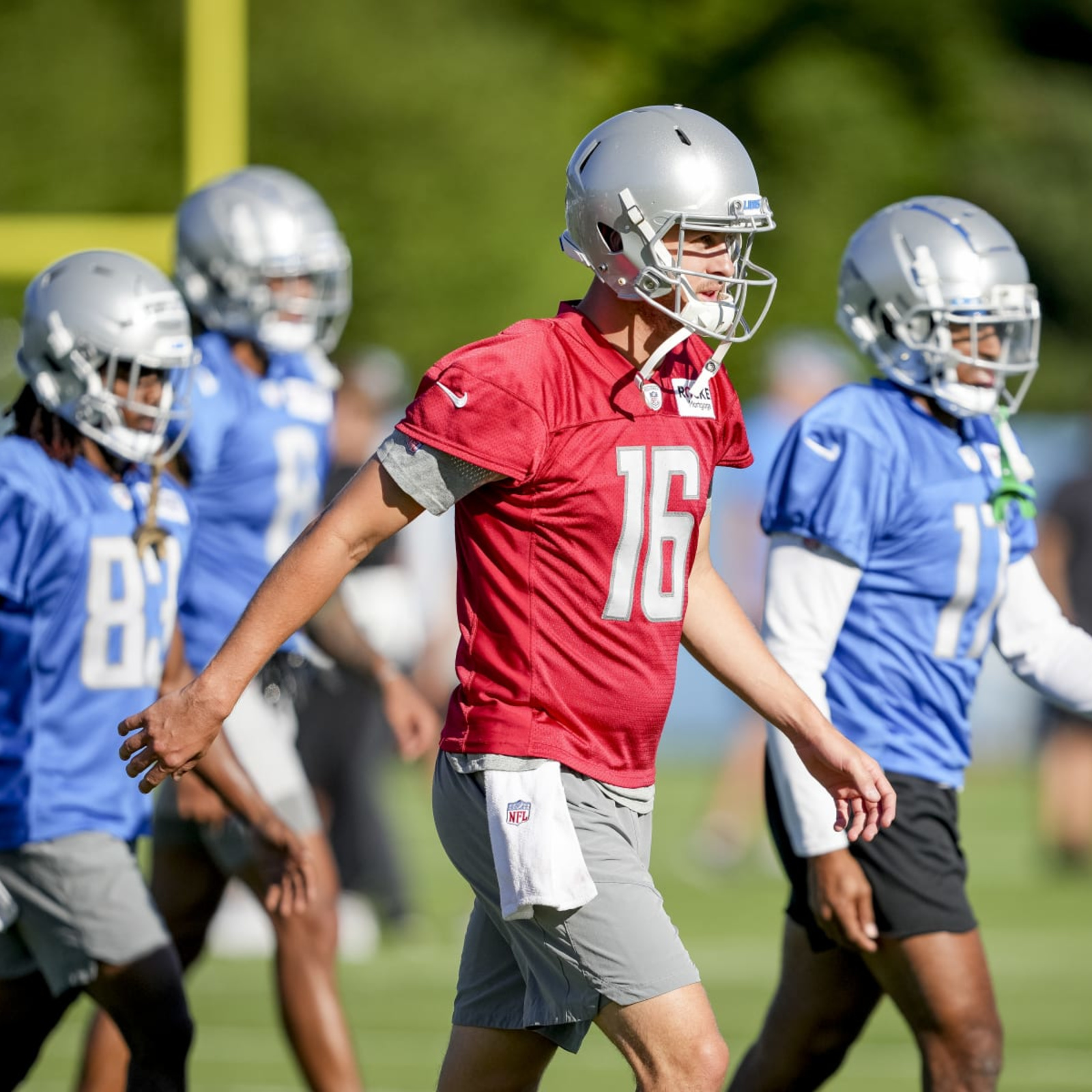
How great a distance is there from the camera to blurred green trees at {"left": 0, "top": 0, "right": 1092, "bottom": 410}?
76.7 ft

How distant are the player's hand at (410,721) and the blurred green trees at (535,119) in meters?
16.1

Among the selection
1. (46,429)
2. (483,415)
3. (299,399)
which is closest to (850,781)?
(483,415)

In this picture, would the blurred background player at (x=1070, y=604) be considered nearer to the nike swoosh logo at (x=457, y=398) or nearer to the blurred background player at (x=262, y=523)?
the blurred background player at (x=262, y=523)

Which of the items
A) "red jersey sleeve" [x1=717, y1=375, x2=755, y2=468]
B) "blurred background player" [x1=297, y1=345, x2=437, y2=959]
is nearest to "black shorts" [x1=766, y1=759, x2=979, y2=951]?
"red jersey sleeve" [x1=717, y1=375, x2=755, y2=468]

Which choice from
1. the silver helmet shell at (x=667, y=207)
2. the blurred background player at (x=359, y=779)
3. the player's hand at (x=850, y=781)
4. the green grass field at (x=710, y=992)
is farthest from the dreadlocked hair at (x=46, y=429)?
the blurred background player at (x=359, y=779)

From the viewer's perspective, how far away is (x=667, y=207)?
393 centimetres

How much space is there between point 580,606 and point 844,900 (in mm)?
1013

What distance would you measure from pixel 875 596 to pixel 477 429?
4.18ft

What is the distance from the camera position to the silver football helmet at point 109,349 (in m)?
4.86

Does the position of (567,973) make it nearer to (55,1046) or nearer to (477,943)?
(477,943)

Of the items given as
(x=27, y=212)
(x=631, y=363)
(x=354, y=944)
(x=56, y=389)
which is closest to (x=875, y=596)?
(x=631, y=363)

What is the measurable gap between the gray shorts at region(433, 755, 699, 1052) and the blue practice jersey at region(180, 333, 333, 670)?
185cm

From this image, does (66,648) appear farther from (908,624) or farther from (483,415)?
(908,624)

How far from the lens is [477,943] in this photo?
13.3 ft
